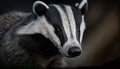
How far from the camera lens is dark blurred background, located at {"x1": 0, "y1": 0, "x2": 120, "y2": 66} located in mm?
1278

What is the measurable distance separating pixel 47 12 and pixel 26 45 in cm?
13

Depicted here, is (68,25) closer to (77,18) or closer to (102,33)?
(77,18)

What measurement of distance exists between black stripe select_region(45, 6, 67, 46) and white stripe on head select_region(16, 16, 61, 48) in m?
0.01

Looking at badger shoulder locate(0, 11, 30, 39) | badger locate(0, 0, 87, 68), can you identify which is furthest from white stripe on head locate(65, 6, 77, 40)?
badger shoulder locate(0, 11, 30, 39)

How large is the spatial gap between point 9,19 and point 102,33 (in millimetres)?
395

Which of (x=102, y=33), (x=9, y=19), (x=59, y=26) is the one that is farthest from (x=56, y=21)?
(x=102, y=33)

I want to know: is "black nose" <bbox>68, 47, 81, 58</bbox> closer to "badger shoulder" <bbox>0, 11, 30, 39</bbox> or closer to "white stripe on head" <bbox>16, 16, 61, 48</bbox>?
"white stripe on head" <bbox>16, 16, 61, 48</bbox>

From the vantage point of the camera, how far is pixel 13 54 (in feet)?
3.73

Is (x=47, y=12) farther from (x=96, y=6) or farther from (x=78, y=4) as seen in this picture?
(x=96, y=6)

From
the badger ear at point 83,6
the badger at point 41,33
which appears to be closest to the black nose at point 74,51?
the badger at point 41,33

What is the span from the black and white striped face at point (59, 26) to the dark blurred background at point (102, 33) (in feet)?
0.49

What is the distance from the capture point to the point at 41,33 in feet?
3.68

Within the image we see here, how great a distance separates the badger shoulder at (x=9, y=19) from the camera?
1.11 metres

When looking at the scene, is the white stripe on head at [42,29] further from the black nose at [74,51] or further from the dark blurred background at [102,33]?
the dark blurred background at [102,33]
